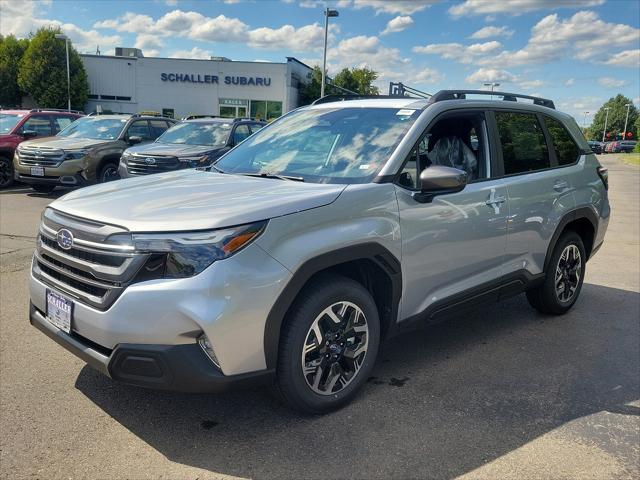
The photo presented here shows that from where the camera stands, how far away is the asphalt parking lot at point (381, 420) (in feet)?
9.05

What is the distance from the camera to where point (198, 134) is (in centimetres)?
1150

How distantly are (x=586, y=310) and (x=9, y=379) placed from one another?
4.99 m

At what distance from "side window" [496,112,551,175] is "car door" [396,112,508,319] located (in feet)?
0.71

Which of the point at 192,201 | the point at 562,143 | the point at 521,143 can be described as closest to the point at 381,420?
the point at 192,201

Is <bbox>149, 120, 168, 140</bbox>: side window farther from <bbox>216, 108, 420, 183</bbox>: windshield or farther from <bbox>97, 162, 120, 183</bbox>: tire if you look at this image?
<bbox>216, 108, 420, 183</bbox>: windshield

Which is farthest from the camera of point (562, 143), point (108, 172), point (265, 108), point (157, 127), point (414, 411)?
point (265, 108)

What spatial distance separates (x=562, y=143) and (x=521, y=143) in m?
0.76

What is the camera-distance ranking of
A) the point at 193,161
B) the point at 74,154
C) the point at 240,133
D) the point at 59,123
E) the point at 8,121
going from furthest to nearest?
1. the point at 59,123
2. the point at 8,121
3. the point at 240,133
4. the point at 74,154
5. the point at 193,161

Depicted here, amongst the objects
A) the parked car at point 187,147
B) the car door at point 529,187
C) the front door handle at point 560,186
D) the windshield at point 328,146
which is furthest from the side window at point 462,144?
the parked car at point 187,147

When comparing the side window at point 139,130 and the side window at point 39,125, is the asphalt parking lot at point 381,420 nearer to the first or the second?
the side window at point 139,130

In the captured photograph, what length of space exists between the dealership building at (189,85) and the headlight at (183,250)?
45250 millimetres

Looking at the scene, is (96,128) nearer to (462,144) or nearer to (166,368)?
(462,144)

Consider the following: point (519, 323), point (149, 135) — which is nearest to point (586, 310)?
point (519, 323)

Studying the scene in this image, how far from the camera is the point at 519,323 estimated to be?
5.02 metres
